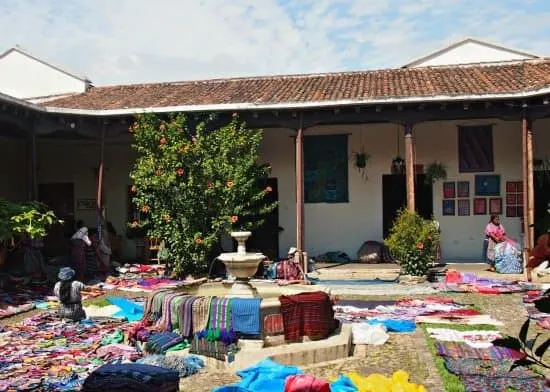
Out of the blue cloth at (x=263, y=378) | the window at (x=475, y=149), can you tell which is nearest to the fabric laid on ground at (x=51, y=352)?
the blue cloth at (x=263, y=378)

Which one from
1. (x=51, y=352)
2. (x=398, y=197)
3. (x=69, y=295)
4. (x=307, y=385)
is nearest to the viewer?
(x=307, y=385)

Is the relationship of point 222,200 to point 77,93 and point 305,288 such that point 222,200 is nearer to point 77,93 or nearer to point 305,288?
point 305,288

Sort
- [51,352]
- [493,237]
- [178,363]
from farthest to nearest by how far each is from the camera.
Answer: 1. [493,237]
2. [51,352]
3. [178,363]

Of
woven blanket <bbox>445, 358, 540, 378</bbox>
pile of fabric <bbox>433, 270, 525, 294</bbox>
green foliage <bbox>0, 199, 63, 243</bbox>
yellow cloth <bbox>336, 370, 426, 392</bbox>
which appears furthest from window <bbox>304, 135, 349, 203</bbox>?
yellow cloth <bbox>336, 370, 426, 392</bbox>

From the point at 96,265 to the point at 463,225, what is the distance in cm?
886

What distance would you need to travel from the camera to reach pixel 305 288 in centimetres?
880

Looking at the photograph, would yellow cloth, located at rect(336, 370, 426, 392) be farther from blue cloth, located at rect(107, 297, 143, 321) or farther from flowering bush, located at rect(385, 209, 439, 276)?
flowering bush, located at rect(385, 209, 439, 276)

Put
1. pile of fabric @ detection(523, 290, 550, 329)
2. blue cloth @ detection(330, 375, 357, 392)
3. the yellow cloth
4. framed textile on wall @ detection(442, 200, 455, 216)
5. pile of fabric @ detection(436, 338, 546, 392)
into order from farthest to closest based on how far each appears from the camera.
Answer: framed textile on wall @ detection(442, 200, 455, 216) → pile of fabric @ detection(523, 290, 550, 329) → pile of fabric @ detection(436, 338, 546, 392) → blue cloth @ detection(330, 375, 357, 392) → the yellow cloth

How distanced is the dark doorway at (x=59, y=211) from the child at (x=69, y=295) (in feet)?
27.1

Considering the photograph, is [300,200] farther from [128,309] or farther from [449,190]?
[128,309]

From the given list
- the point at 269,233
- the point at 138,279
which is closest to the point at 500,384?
the point at 138,279

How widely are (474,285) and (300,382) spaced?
25.0ft

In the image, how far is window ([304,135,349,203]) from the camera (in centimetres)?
1552

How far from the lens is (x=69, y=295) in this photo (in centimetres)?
914
